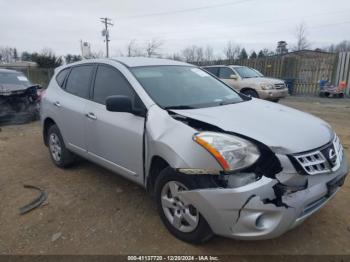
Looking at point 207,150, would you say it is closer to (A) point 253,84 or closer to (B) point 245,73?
(A) point 253,84

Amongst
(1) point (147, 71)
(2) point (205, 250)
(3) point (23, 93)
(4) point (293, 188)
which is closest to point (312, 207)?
(4) point (293, 188)

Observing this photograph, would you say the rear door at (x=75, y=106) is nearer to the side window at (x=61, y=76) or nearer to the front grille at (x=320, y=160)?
the side window at (x=61, y=76)

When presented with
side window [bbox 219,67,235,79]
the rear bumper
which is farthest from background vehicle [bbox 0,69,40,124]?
the rear bumper

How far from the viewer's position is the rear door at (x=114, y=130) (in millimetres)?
3006

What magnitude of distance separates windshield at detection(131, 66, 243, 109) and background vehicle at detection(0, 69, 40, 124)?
6.32 metres

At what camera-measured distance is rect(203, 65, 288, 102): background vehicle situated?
10664mm

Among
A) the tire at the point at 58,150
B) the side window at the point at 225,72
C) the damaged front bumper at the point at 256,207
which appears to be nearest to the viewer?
the damaged front bumper at the point at 256,207

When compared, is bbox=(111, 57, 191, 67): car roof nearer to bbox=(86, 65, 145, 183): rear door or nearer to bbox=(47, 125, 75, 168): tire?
bbox=(86, 65, 145, 183): rear door

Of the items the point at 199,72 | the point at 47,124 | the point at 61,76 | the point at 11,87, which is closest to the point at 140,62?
the point at 199,72

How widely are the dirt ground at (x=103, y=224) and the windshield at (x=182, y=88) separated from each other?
1.29 meters

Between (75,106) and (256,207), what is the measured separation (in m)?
2.84

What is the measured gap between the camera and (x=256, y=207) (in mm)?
2154

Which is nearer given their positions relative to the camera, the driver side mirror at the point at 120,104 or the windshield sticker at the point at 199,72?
the driver side mirror at the point at 120,104

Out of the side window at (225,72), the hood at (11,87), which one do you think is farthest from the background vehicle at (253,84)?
the hood at (11,87)
